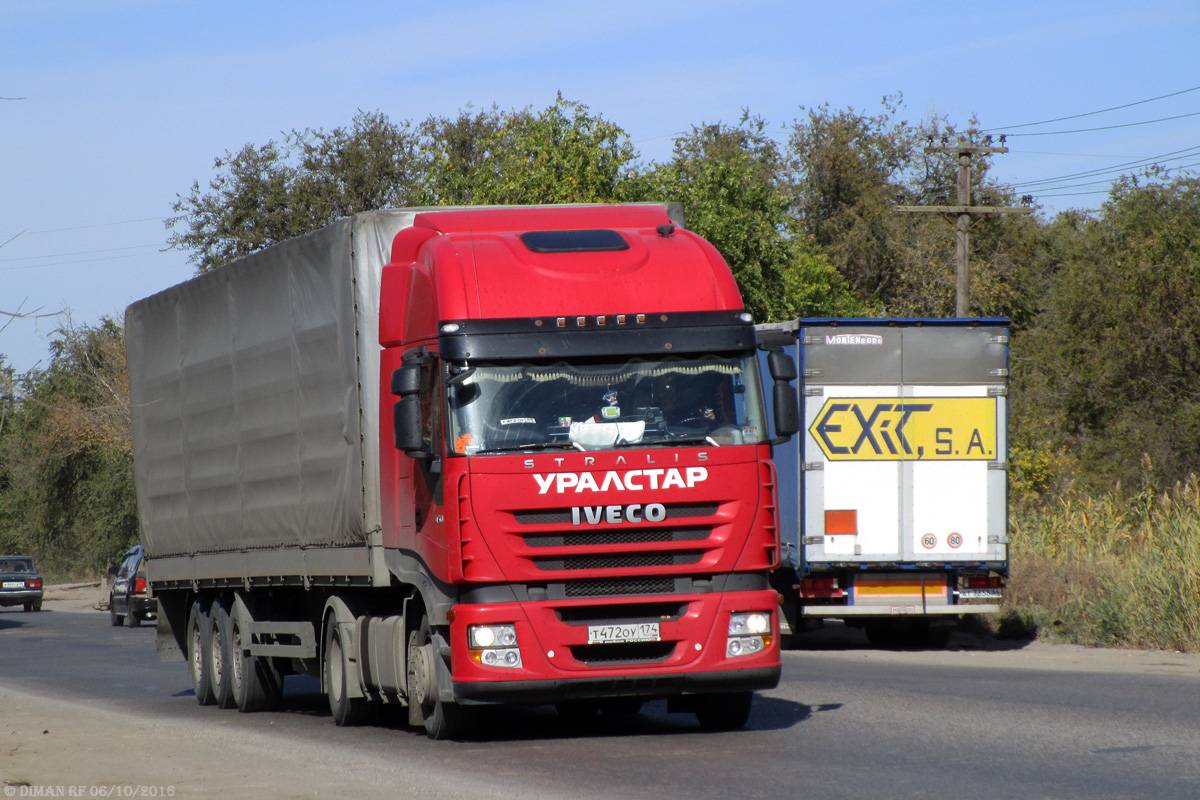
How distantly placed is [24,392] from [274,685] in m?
5.80

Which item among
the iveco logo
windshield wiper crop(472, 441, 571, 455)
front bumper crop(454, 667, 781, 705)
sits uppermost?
windshield wiper crop(472, 441, 571, 455)

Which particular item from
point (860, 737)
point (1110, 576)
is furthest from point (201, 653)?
point (1110, 576)

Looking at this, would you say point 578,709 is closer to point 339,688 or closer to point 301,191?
point 339,688

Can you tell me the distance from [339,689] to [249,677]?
2177 millimetres

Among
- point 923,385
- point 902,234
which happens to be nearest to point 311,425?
point 923,385

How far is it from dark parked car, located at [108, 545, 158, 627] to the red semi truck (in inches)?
864

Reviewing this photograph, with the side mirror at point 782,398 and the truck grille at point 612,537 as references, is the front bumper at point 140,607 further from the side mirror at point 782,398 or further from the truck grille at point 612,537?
the side mirror at point 782,398

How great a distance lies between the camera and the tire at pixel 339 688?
13133mm

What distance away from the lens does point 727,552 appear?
426 inches

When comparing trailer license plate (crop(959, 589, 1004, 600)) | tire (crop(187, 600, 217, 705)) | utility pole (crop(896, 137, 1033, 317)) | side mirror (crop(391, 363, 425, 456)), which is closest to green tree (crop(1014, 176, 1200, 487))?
utility pole (crop(896, 137, 1033, 317))

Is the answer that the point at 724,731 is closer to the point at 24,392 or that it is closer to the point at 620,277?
the point at 620,277

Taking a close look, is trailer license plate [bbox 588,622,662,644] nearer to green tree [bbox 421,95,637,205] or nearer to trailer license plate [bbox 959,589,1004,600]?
trailer license plate [bbox 959,589,1004,600]

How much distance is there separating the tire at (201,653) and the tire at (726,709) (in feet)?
20.6

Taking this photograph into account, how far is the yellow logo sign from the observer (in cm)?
1905
